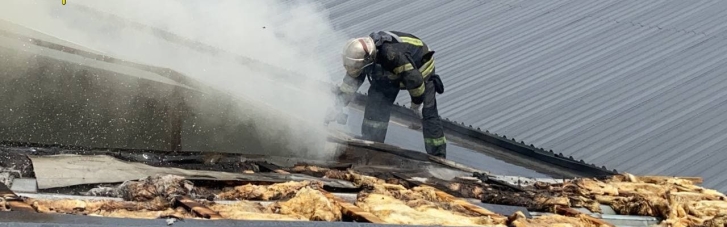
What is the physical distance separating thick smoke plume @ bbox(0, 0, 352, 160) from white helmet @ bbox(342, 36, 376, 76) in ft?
1.91

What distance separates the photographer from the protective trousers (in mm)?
7914

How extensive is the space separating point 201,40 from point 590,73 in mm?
4477

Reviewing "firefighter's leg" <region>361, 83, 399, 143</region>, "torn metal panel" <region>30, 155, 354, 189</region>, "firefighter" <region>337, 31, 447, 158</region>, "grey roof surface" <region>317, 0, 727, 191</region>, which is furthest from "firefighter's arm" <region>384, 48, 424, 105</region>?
"torn metal panel" <region>30, 155, 354, 189</region>

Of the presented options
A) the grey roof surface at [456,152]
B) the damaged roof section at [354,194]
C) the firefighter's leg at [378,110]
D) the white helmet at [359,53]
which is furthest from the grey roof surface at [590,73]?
the white helmet at [359,53]

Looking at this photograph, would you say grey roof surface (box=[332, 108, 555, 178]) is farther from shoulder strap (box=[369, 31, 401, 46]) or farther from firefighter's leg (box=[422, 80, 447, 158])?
shoulder strap (box=[369, 31, 401, 46])

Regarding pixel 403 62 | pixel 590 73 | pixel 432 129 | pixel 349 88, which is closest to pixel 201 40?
pixel 349 88

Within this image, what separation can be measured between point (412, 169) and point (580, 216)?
6.37ft

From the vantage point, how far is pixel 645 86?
9.83 m

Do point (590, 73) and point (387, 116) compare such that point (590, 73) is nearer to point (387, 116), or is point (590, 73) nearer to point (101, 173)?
point (387, 116)

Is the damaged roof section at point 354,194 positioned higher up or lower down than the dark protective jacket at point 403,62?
lower down

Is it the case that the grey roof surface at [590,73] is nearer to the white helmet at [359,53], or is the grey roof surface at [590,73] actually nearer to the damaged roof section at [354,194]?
the damaged roof section at [354,194]

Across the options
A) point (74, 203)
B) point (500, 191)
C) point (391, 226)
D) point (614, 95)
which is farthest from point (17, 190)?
point (614, 95)

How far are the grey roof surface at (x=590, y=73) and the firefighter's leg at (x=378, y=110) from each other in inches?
63.3

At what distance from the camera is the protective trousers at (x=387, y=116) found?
791 cm
